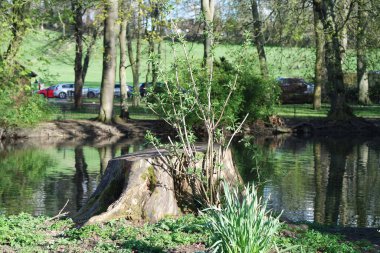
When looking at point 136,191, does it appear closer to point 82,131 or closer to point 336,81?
point 82,131

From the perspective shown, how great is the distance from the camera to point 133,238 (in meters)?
8.93

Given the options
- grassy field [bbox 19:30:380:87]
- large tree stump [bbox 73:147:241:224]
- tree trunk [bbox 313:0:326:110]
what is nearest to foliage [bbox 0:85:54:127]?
grassy field [bbox 19:30:380:87]

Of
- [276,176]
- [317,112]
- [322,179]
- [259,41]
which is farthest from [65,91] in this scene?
[322,179]

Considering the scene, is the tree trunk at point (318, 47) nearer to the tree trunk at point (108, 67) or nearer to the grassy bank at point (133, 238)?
the tree trunk at point (108, 67)

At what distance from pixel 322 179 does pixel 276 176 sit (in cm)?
122

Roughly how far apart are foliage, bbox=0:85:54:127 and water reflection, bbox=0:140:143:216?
6.87 feet

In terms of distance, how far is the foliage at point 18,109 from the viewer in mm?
33656

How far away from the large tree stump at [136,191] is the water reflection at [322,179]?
4.83 ft

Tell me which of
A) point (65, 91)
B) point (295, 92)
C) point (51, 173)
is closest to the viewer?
point (51, 173)

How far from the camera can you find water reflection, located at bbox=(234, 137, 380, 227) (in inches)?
594

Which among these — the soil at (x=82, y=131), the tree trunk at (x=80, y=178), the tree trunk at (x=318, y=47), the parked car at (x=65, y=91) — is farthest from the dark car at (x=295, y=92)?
the tree trunk at (x=80, y=178)

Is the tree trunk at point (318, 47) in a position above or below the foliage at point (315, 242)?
above

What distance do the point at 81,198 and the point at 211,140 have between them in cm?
678

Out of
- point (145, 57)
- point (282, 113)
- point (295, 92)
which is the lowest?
point (282, 113)
